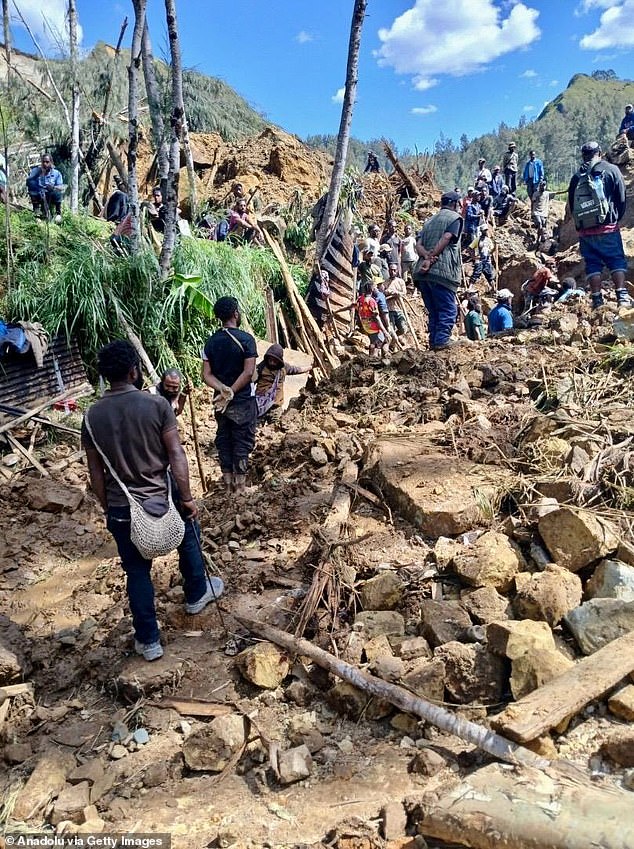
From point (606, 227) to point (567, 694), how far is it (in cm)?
590

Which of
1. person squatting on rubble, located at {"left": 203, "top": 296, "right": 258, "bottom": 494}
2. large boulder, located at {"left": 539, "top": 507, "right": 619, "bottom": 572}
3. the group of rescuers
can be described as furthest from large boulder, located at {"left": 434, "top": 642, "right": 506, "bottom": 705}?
person squatting on rubble, located at {"left": 203, "top": 296, "right": 258, "bottom": 494}

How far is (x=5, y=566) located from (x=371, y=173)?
20243mm

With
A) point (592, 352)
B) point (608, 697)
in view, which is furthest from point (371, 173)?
point (608, 697)

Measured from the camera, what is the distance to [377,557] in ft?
11.2

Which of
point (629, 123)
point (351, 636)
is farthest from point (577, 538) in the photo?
point (629, 123)

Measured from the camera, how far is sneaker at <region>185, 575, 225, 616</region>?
337 cm

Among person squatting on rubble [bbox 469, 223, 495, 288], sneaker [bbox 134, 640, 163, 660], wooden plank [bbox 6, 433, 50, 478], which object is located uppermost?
person squatting on rubble [bbox 469, 223, 495, 288]

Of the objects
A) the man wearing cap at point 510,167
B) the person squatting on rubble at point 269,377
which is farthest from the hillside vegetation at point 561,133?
the person squatting on rubble at point 269,377

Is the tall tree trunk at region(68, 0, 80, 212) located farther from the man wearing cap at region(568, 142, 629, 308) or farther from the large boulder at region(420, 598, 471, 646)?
the large boulder at region(420, 598, 471, 646)

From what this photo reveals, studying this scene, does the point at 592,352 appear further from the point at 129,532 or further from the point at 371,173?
the point at 371,173

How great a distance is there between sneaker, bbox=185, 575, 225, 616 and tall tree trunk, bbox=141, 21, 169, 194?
4.98m

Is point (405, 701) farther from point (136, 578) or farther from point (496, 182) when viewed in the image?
point (496, 182)

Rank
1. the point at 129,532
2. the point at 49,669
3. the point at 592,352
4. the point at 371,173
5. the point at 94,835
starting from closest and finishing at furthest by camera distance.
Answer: the point at 94,835, the point at 129,532, the point at 49,669, the point at 592,352, the point at 371,173

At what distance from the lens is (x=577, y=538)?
9.46 feet
